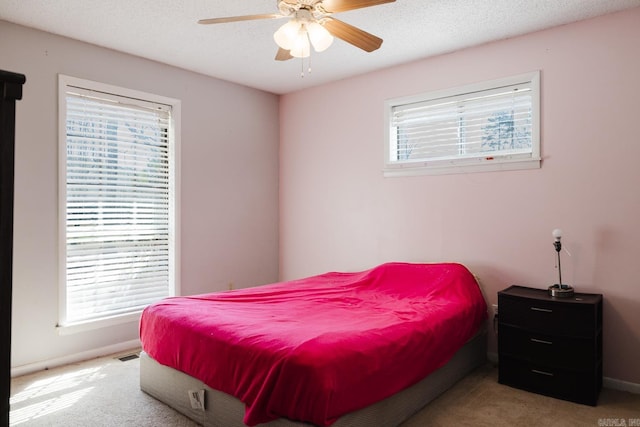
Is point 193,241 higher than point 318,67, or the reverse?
point 318,67

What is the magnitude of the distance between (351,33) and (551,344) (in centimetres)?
232

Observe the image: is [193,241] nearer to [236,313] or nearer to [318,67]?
[236,313]

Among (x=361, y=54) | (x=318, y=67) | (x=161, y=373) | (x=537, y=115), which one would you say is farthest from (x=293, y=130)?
(x=161, y=373)

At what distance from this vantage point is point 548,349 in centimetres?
273

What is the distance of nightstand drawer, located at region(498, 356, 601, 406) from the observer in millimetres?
2590

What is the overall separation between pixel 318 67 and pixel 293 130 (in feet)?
3.35

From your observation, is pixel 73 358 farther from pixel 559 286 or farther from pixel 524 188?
pixel 524 188

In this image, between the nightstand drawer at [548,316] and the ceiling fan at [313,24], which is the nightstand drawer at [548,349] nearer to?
the nightstand drawer at [548,316]

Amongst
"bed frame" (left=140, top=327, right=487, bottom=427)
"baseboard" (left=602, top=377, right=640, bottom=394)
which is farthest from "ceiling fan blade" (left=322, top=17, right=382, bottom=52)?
"baseboard" (left=602, top=377, right=640, bottom=394)

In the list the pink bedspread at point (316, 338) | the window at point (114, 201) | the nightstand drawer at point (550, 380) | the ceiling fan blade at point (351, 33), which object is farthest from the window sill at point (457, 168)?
the window at point (114, 201)

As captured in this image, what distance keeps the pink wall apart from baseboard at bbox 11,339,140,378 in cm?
204

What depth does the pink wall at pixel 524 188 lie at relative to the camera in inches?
112

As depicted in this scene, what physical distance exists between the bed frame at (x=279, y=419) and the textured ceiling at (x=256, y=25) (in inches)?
92.1

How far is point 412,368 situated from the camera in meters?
2.32
